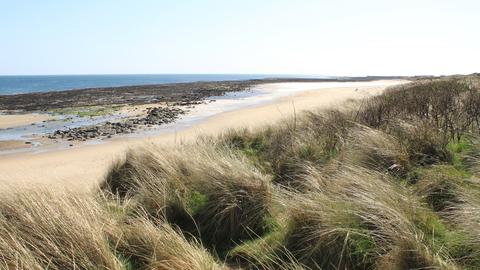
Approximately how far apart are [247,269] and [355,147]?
11.5 feet

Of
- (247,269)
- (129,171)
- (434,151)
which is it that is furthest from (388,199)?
(129,171)

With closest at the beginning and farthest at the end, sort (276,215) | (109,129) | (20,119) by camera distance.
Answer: (276,215) → (109,129) → (20,119)

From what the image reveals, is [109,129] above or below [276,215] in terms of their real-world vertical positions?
below

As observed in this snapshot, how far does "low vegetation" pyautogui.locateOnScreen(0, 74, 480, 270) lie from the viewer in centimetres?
286

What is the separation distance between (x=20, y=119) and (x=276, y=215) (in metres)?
24.7

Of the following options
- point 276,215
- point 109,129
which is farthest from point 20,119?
point 276,215

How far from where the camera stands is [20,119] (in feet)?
72.2

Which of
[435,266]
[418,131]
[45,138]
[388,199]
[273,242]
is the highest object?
[418,131]

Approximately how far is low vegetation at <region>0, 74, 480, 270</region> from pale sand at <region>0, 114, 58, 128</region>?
1881 centimetres

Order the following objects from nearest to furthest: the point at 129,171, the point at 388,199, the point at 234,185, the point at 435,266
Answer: the point at 435,266 < the point at 388,199 < the point at 234,185 < the point at 129,171

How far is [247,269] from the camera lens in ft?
10.9

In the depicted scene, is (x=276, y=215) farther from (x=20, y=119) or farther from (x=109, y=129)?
(x=20, y=119)

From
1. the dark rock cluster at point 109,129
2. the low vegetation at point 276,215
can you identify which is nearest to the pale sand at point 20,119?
the dark rock cluster at point 109,129

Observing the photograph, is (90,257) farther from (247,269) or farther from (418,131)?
(418,131)
